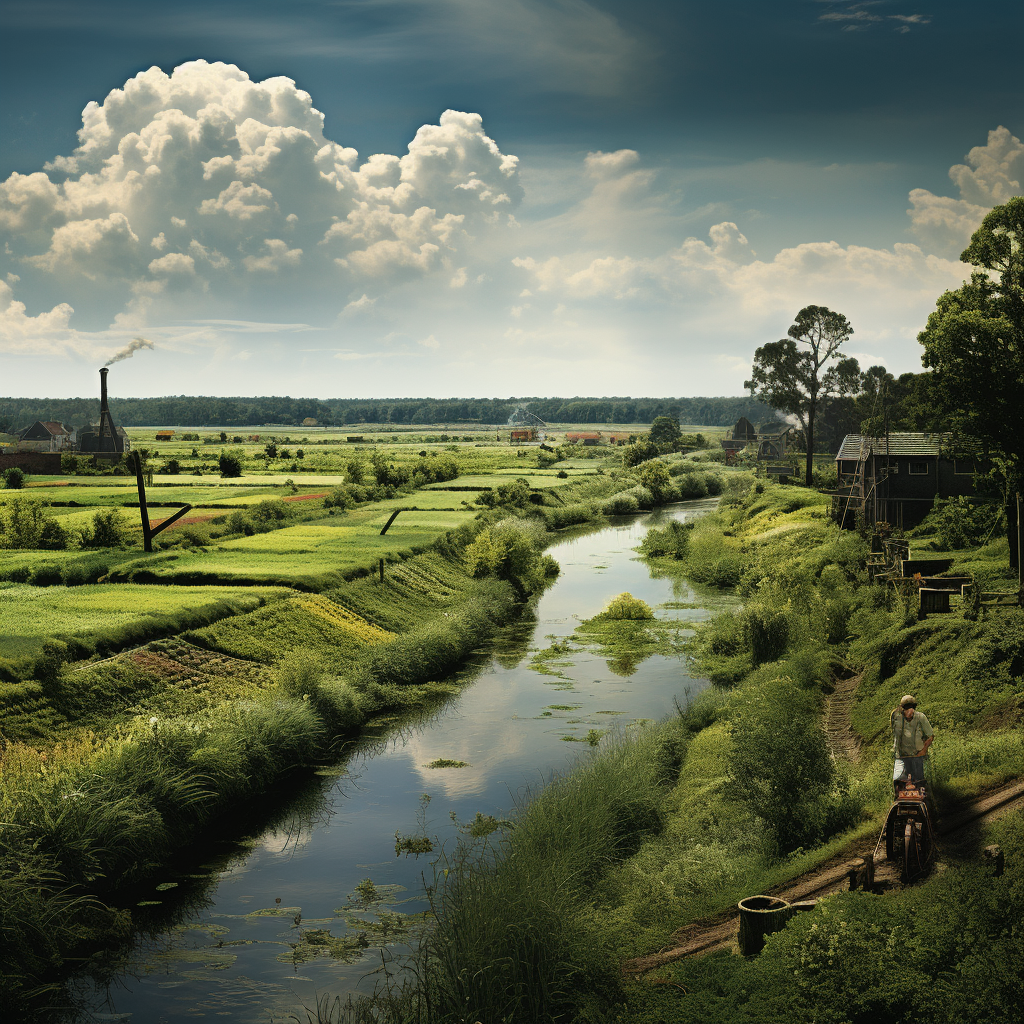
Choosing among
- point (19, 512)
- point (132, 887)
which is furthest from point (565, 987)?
point (19, 512)

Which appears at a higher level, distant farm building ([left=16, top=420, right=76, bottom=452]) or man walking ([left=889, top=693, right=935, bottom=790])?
distant farm building ([left=16, top=420, right=76, bottom=452])

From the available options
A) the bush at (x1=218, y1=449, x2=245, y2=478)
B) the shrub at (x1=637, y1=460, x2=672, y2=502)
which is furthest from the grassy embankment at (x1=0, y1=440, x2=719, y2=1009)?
the shrub at (x1=637, y1=460, x2=672, y2=502)

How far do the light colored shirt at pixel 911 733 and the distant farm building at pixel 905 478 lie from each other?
116 ft

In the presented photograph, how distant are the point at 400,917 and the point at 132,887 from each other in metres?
6.26

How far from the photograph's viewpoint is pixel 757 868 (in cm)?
1488

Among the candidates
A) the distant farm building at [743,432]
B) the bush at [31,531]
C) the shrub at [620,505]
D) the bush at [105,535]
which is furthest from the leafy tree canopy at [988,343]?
the distant farm building at [743,432]

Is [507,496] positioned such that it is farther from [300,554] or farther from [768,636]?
[768,636]

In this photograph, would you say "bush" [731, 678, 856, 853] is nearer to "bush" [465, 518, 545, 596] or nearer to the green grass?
the green grass

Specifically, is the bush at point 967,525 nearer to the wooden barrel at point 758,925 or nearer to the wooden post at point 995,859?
the wooden post at point 995,859

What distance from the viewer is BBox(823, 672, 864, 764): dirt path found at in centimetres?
2052

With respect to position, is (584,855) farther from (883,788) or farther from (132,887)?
(132,887)

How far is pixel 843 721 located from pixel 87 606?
2522cm

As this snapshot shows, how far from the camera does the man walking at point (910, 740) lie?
1277 cm

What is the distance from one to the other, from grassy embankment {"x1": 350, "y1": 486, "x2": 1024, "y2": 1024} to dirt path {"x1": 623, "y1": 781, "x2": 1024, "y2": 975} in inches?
10.7
